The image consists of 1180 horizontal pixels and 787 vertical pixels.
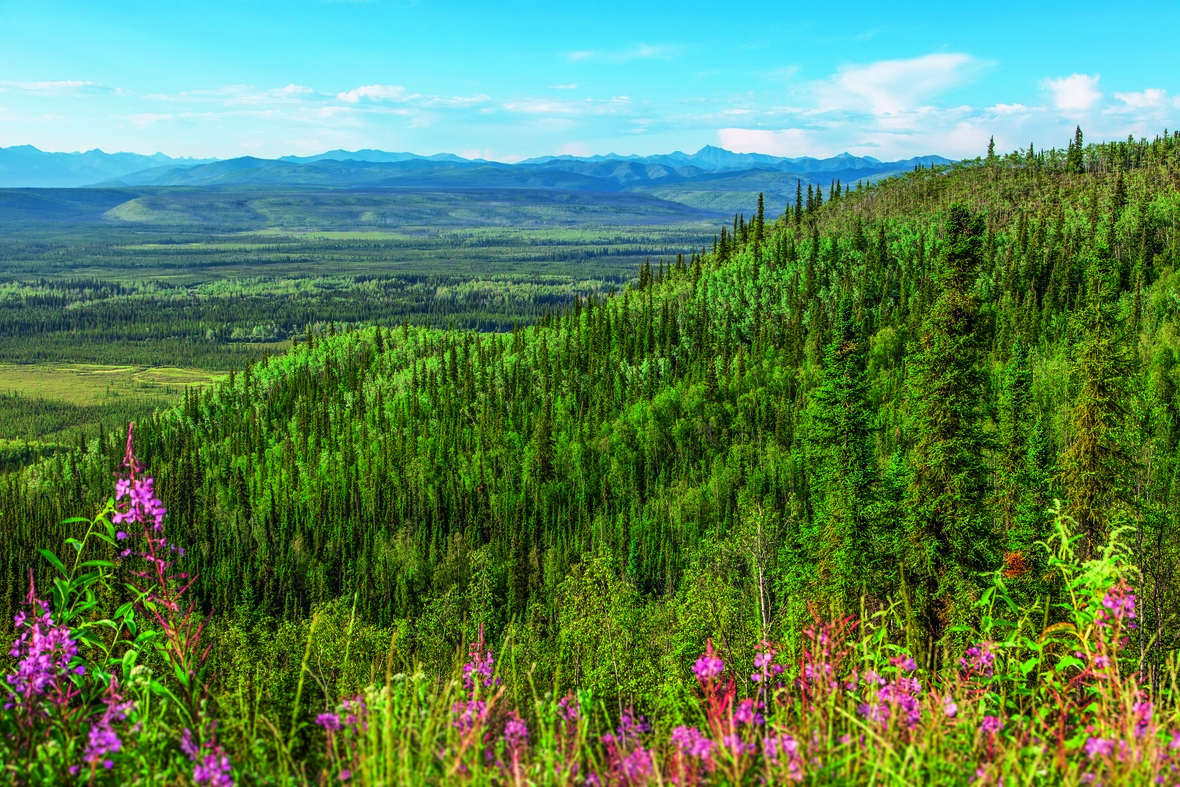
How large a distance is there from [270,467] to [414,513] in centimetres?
Answer: 4168

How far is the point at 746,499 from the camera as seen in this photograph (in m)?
120

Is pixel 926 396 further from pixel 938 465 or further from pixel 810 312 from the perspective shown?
pixel 810 312

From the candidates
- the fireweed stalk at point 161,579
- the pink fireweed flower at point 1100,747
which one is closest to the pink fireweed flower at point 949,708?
the pink fireweed flower at point 1100,747

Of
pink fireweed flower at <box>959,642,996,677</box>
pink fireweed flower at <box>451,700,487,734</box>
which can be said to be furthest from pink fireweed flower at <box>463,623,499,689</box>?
pink fireweed flower at <box>959,642,996,677</box>

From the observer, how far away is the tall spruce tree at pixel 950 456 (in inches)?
1266

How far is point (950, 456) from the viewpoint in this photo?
32.2 m

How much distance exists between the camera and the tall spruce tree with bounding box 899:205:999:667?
105 ft

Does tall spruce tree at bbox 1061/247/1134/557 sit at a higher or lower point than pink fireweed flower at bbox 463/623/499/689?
lower

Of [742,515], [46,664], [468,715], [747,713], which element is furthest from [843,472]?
[742,515]

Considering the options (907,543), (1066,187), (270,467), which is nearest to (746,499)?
(907,543)

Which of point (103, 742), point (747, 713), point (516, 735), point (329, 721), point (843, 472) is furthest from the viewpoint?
point (843, 472)

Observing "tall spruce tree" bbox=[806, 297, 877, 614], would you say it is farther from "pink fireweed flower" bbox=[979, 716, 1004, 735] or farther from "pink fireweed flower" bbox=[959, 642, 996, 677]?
"pink fireweed flower" bbox=[979, 716, 1004, 735]

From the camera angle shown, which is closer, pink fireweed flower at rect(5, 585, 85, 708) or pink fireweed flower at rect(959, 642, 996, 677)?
pink fireweed flower at rect(5, 585, 85, 708)

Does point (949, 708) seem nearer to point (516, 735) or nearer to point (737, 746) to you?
point (737, 746)
